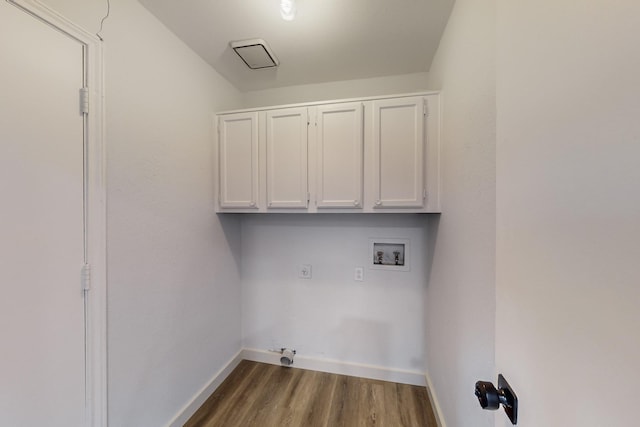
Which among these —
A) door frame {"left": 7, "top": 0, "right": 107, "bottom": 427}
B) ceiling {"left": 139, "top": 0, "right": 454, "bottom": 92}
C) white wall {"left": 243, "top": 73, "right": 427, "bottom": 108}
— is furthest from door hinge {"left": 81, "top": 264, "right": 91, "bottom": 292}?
white wall {"left": 243, "top": 73, "right": 427, "bottom": 108}

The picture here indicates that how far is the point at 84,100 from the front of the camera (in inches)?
41.4

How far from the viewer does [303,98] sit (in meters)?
2.16

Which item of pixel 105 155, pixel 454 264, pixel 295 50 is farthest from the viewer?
pixel 295 50

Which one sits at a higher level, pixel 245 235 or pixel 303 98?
pixel 303 98

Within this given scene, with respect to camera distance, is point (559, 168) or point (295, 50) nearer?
point (559, 168)

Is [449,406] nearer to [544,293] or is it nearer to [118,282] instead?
[544,293]

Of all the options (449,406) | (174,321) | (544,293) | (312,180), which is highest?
(312,180)

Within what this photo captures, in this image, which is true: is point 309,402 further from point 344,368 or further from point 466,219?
point 466,219

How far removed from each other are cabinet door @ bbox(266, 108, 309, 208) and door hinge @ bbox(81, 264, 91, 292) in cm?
107

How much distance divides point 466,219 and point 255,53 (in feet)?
5.84

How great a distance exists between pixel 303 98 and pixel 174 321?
2045 millimetres

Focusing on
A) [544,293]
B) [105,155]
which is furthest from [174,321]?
[544,293]

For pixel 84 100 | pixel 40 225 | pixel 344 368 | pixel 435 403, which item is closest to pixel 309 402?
pixel 344 368

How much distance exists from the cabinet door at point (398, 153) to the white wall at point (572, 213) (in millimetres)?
1016
